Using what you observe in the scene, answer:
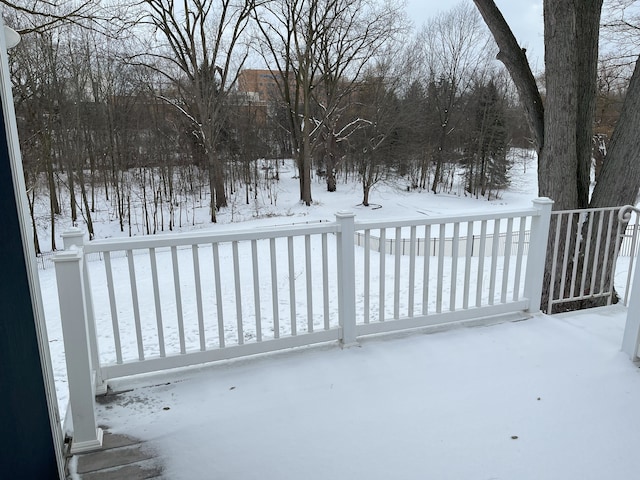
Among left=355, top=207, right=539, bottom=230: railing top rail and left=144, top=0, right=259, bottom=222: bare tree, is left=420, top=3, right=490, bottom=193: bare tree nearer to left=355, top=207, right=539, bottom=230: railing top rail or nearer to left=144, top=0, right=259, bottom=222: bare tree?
left=144, top=0, right=259, bottom=222: bare tree

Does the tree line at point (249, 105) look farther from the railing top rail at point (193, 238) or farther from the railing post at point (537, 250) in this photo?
the railing post at point (537, 250)

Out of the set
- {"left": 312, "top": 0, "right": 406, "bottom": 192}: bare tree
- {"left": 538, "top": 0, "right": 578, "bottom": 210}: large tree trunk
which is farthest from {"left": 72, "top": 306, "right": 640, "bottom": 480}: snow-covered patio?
{"left": 312, "top": 0, "right": 406, "bottom": 192}: bare tree

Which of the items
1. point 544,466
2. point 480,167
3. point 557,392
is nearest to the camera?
point 544,466

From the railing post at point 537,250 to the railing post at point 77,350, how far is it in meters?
2.84

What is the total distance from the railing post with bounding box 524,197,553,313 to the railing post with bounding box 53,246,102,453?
284 centimetres

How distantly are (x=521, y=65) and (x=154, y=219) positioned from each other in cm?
1450

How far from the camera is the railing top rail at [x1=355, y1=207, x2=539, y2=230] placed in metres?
2.64

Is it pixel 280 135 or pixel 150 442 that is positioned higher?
pixel 280 135

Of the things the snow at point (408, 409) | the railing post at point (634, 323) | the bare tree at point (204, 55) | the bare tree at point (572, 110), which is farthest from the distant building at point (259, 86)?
the railing post at point (634, 323)

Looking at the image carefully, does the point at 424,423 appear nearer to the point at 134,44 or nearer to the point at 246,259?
the point at 246,259

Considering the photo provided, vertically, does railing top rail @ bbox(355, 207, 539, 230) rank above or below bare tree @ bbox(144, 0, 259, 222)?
below

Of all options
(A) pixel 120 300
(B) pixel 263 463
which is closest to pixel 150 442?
(B) pixel 263 463

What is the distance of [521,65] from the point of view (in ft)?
14.0

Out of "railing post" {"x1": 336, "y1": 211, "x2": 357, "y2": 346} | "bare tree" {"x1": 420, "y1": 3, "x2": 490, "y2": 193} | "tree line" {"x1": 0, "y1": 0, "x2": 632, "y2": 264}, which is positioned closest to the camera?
"railing post" {"x1": 336, "y1": 211, "x2": 357, "y2": 346}
